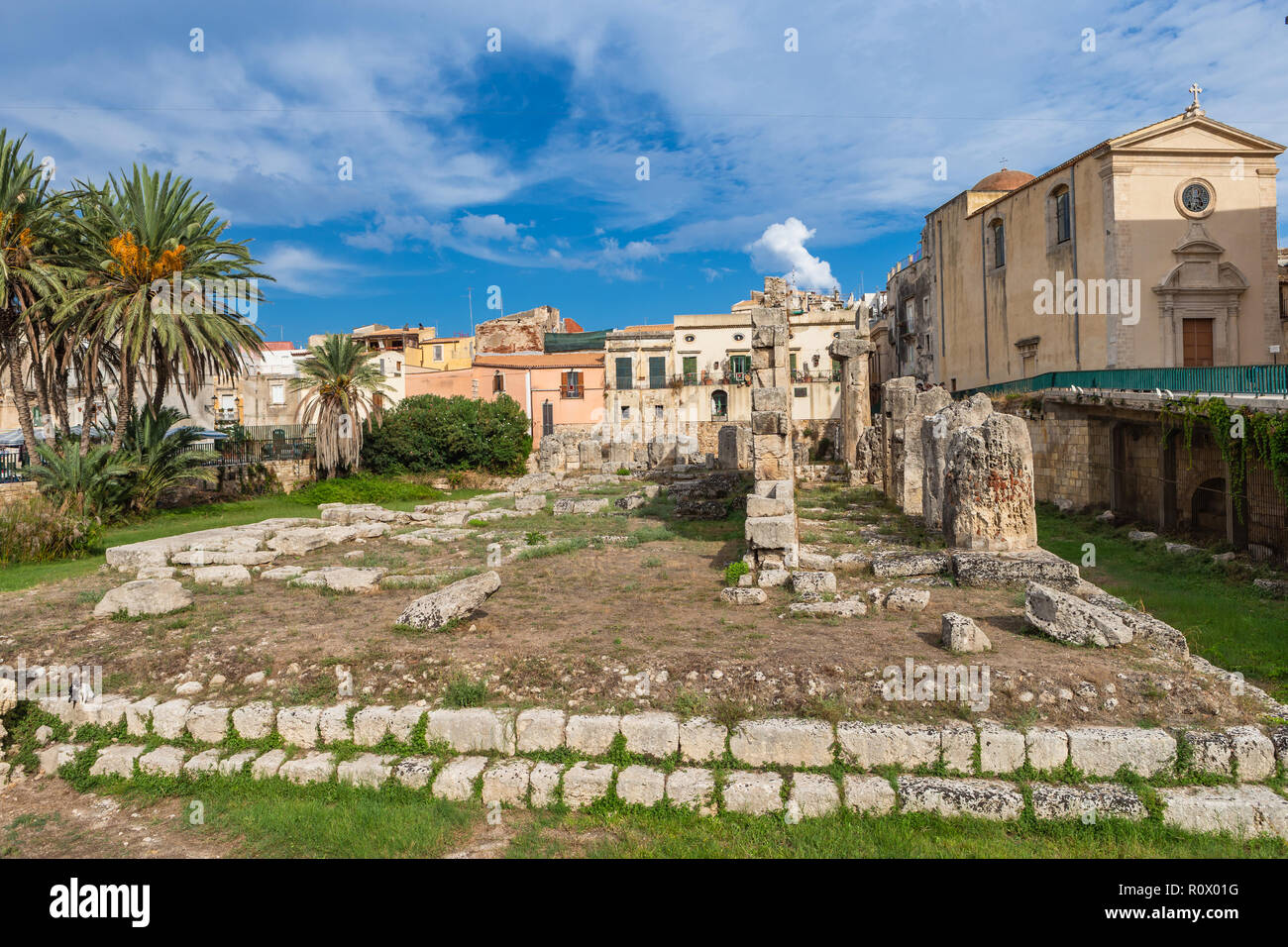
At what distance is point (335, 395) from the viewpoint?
A: 27.4 meters

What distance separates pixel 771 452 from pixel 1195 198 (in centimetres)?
2037

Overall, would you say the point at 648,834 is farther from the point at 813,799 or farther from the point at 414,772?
the point at 414,772

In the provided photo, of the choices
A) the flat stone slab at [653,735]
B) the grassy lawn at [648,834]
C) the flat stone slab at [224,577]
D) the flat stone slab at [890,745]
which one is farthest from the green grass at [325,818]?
the flat stone slab at [224,577]

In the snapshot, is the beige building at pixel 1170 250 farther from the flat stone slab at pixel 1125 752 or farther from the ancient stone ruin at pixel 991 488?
the flat stone slab at pixel 1125 752

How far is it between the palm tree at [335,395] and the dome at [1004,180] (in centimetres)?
3049

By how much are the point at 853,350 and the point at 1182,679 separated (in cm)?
2066

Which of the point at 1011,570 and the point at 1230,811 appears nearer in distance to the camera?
the point at 1230,811

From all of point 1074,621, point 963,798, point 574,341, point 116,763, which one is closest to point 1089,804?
point 963,798

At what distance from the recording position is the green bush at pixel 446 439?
3097cm

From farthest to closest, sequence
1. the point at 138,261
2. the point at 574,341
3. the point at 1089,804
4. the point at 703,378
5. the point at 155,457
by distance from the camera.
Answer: the point at 574,341, the point at 703,378, the point at 155,457, the point at 138,261, the point at 1089,804

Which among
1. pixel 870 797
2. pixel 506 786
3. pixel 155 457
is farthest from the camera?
pixel 155 457

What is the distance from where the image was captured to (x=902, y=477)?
16547 millimetres
